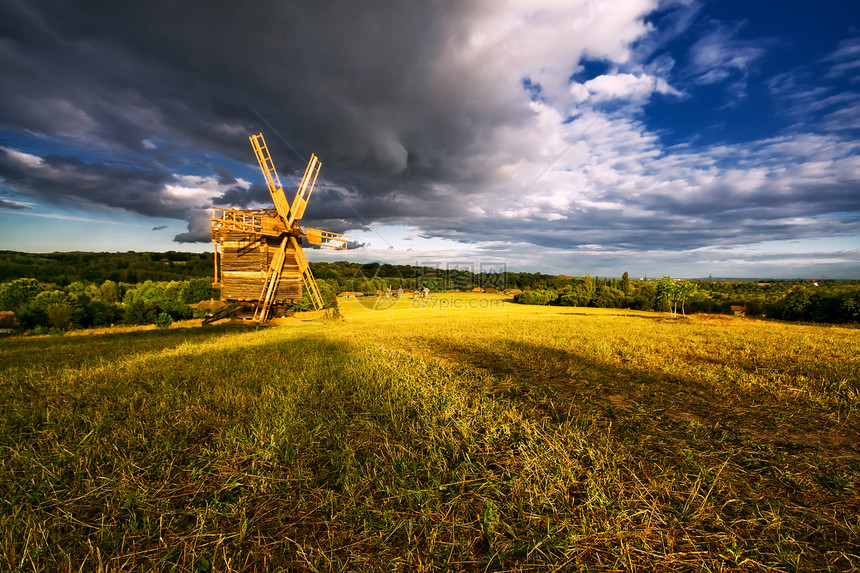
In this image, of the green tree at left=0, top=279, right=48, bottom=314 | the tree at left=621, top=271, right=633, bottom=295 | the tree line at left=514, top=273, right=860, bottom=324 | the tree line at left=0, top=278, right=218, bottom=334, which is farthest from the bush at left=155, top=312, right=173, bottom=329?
the tree at left=621, top=271, right=633, bottom=295

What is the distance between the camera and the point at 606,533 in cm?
240

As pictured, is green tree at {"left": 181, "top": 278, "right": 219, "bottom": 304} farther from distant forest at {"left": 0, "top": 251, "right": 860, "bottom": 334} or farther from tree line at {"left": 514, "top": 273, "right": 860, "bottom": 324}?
tree line at {"left": 514, "top": 273, "right": 860, "bottom": 324}

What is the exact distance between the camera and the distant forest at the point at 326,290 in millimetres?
29781

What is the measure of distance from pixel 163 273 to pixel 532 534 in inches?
4028

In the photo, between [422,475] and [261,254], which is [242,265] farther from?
[422,475]

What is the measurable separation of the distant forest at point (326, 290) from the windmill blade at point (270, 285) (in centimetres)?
656

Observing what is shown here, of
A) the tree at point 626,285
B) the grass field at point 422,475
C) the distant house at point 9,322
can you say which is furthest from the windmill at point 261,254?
the tree at point 626,285

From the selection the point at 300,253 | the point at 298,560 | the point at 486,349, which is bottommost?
the point at 486,349

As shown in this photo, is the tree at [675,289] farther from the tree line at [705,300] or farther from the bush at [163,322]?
the bush at [163,322]

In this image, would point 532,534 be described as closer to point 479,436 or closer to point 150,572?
point 479,436

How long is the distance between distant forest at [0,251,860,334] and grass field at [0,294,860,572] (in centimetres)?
2367

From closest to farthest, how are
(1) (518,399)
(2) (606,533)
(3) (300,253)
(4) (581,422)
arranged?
1. (2) (606,533)
2. (4) (581,422)
3. (1) (518,399)
4. (3) (300,253)

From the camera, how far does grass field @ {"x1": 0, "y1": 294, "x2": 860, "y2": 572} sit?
7.49 ft

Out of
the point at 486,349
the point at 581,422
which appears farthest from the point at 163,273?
the point at 581,422
